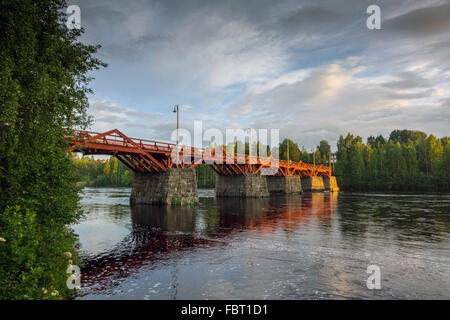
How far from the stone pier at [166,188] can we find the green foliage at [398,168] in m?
89.5

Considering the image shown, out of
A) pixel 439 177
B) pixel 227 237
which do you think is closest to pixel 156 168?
pixel 227 237

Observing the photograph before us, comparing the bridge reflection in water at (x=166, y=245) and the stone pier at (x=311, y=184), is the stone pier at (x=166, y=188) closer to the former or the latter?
the bridge reflection in water at (x=166, y=245)

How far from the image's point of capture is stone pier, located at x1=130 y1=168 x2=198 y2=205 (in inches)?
1590

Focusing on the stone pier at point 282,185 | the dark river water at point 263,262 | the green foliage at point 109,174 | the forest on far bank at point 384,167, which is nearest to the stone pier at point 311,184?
the stone pier at point 282,185

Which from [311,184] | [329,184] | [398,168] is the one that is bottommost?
[329,184]

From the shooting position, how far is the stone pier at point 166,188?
4038 cm

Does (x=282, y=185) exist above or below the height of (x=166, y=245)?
above

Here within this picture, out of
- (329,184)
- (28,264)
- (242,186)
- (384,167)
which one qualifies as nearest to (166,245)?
(28,264)

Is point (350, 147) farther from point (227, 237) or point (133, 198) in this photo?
point (227, 237)

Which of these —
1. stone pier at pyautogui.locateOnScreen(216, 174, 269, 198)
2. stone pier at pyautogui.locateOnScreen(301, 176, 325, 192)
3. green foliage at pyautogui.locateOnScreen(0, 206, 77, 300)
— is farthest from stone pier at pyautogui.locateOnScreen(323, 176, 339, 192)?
green foliage at pyautogui.locateOnScreen(0, 206, 77, 300)

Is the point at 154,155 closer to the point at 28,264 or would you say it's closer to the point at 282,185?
the point at 28,264

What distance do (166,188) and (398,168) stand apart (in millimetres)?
96961

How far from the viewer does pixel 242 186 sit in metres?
60.1

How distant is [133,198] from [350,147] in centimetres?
11613
